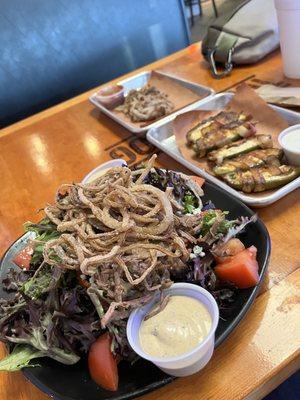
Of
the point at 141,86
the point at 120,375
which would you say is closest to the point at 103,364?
the point at 120,375

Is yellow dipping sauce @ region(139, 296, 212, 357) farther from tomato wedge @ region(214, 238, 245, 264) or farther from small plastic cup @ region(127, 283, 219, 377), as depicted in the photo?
tomato wedge @ region(214, 238, 245, 264)

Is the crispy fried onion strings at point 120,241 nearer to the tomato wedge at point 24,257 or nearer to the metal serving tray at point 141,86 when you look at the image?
the tomato wedge at point 24,257

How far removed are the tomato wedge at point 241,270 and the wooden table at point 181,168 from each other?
8cm

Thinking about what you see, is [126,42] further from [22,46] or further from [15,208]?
[15,208]

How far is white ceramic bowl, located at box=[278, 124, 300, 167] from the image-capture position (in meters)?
1.46

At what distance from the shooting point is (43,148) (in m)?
2.16

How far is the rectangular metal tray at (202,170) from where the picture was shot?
4.44 feet

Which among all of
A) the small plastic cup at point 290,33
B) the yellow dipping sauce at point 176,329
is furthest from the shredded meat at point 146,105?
the yellow dipping sauce at point 176,329

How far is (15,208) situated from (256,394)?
1.21 m

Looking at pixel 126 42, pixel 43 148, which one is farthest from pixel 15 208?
pixel 126 42

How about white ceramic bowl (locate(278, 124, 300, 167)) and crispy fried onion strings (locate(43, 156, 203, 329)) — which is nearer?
crispy fried onion strings (locate(43, 156, 203, 329))

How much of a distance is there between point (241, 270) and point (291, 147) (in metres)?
0.60

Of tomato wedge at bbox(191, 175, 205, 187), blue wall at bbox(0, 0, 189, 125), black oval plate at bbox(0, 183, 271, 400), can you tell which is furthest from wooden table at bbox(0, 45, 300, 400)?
blue wall at bbox(0, 0, 189, 125)

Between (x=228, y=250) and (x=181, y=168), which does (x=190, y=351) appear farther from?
(x=181, y=168)
